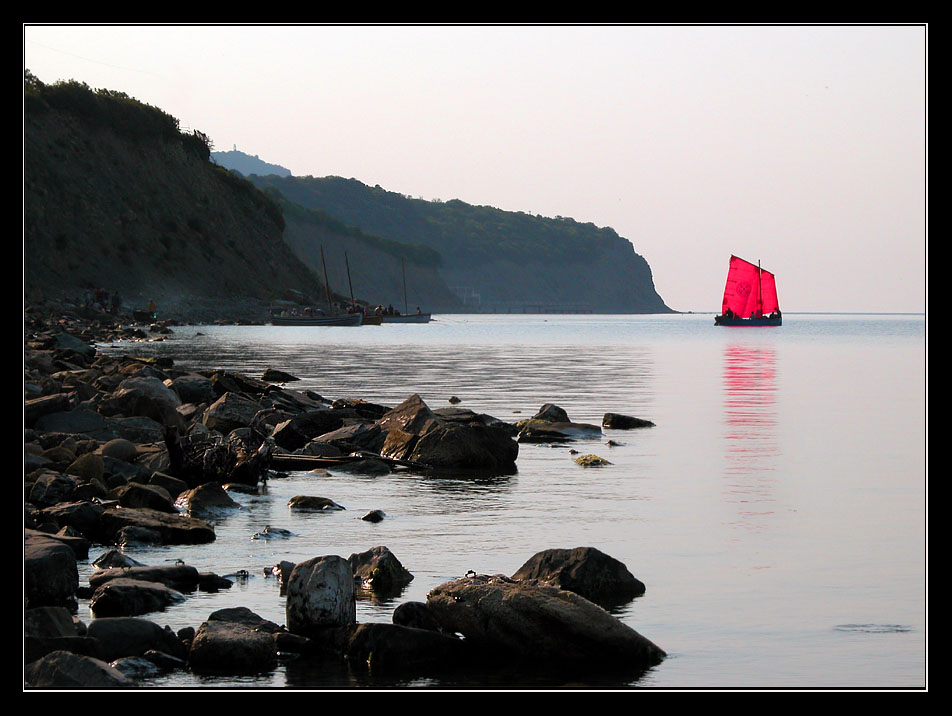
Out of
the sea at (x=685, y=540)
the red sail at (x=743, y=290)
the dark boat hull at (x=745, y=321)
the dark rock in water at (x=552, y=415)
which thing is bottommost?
the sea at (x=685, y=540)

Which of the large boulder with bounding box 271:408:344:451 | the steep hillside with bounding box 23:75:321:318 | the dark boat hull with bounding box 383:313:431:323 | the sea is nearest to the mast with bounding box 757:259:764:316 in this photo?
the dark boat hull with bounding box 383:313:431:323

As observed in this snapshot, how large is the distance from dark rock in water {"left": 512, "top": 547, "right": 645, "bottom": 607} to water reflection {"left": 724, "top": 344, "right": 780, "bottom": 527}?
4.50 meters

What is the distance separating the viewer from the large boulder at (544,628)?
8.60 m

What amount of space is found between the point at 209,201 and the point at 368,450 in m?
127

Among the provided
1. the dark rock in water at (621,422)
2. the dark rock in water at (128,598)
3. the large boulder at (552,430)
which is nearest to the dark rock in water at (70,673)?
the dark rock in water at (128,598)

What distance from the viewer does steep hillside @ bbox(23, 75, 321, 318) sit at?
118875mm

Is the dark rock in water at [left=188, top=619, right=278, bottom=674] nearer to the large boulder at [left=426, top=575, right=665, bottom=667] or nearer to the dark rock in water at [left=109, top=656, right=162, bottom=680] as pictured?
the dark rock in water at [left=109, top=656, right=162, bottom=680]

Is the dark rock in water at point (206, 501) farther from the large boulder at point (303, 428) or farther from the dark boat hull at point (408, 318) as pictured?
the dark boat hull at point (408, 318)

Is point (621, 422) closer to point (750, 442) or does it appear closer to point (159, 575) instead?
point (750, 442)

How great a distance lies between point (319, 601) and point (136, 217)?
415ft

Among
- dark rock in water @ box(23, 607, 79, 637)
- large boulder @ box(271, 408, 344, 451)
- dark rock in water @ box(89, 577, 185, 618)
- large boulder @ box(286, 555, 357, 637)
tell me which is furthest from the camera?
large boulder @ box(271, 408, 344, 451)

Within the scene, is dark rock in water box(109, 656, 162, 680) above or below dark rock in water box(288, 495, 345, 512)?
below

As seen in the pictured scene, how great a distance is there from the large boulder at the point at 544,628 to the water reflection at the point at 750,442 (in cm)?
631

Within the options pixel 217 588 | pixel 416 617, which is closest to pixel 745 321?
pixel 217 588
